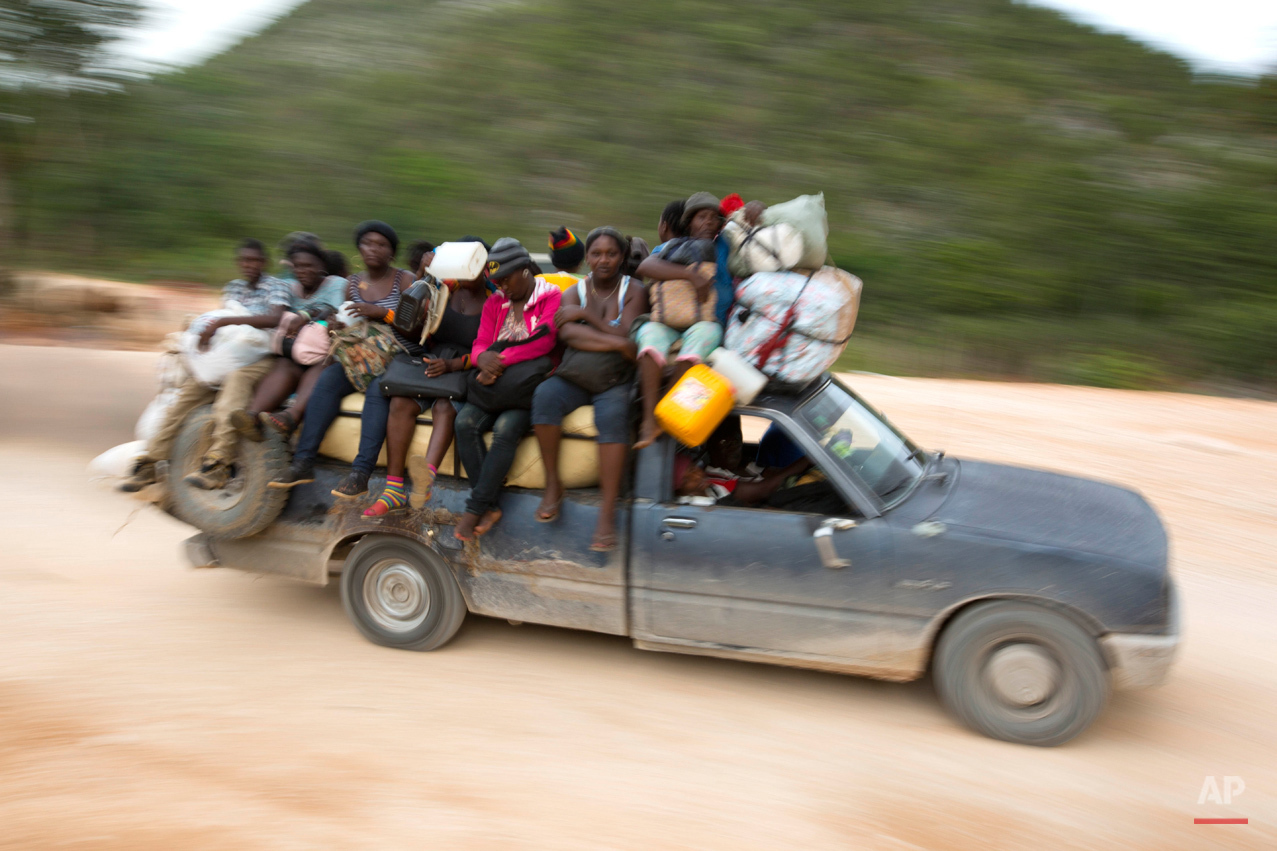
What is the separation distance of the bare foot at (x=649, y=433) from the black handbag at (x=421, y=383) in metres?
0.99

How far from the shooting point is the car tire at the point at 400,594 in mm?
5090

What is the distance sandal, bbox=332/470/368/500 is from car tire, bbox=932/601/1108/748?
116 inches

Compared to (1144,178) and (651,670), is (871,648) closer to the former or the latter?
(651,670)

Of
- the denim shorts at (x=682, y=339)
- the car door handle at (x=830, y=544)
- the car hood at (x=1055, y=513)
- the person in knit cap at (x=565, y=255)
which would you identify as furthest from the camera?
the person in knit cap at (x=565, y=255)

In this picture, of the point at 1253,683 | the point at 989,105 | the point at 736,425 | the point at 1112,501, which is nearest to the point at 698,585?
the point at 736,425

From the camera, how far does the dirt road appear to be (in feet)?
12.1

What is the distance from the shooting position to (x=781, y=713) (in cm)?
457

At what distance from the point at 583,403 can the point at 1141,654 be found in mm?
2717

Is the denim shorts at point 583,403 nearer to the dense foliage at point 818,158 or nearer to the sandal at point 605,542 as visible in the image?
the sandal at point 605,542

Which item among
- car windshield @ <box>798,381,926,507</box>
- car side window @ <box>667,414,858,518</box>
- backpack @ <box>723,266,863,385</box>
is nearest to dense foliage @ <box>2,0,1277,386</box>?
car side window @ <box>667,414,858,518</box>

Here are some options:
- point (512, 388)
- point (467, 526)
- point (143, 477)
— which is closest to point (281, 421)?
point (143, 477)

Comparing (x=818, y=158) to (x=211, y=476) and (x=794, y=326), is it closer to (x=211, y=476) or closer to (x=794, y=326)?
(x=794, y=326)

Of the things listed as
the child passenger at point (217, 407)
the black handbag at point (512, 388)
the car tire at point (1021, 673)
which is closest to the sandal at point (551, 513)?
the black handbag at point (512, 388)

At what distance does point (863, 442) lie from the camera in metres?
4.78
